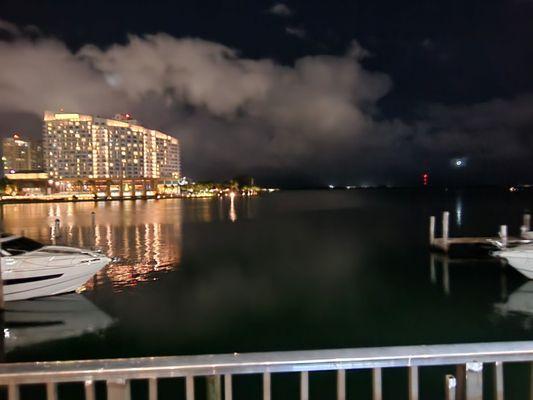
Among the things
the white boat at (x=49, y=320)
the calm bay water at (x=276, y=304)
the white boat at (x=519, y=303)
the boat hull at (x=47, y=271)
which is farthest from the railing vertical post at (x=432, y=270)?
the boat hull at (x=47, y=271)

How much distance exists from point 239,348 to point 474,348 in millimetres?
10954

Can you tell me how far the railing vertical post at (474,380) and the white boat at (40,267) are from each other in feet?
54.1

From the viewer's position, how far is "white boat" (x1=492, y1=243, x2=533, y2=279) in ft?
67.5

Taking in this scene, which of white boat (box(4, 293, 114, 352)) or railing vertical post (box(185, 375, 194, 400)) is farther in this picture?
white boat (box(4, 293, 114, 352))

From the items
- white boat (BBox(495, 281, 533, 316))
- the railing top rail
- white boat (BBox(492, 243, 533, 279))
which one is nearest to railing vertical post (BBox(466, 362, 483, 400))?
the railing top rail

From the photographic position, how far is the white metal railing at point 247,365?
118 inches

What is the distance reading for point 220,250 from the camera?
33781 millimetres

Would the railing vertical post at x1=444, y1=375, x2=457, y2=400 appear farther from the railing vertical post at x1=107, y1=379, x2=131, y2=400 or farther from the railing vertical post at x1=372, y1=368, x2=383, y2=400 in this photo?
the railing vertical post at x1=107, y1=379, x2=131, y2=400

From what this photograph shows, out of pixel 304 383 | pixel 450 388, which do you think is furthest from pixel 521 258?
pixel 304 383

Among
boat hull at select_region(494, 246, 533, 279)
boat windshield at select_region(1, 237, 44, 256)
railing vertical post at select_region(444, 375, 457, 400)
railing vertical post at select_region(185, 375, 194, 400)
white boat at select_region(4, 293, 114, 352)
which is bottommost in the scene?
white boat at select_region(4, 293, 114, 352)

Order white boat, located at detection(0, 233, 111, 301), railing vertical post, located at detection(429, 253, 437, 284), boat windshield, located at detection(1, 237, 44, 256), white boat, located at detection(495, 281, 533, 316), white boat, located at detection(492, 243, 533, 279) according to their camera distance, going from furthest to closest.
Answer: railing vertical post, located at detection(429, 253, 437, 284), white boat, located at detection(492, 243, 533, 279), white boat, located at detection(495, 281, 533, 316), boat windshield, located at detection(1, 237, 44, 256), white boat, located at detection(0, 233, 111, 301)

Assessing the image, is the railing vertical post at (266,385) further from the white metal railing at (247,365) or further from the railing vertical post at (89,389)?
the railing vertical post at (89,389)

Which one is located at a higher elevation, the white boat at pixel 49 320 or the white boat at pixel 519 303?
the white boat at pixel 49 320

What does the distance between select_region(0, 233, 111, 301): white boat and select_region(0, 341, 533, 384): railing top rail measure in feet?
48.4
